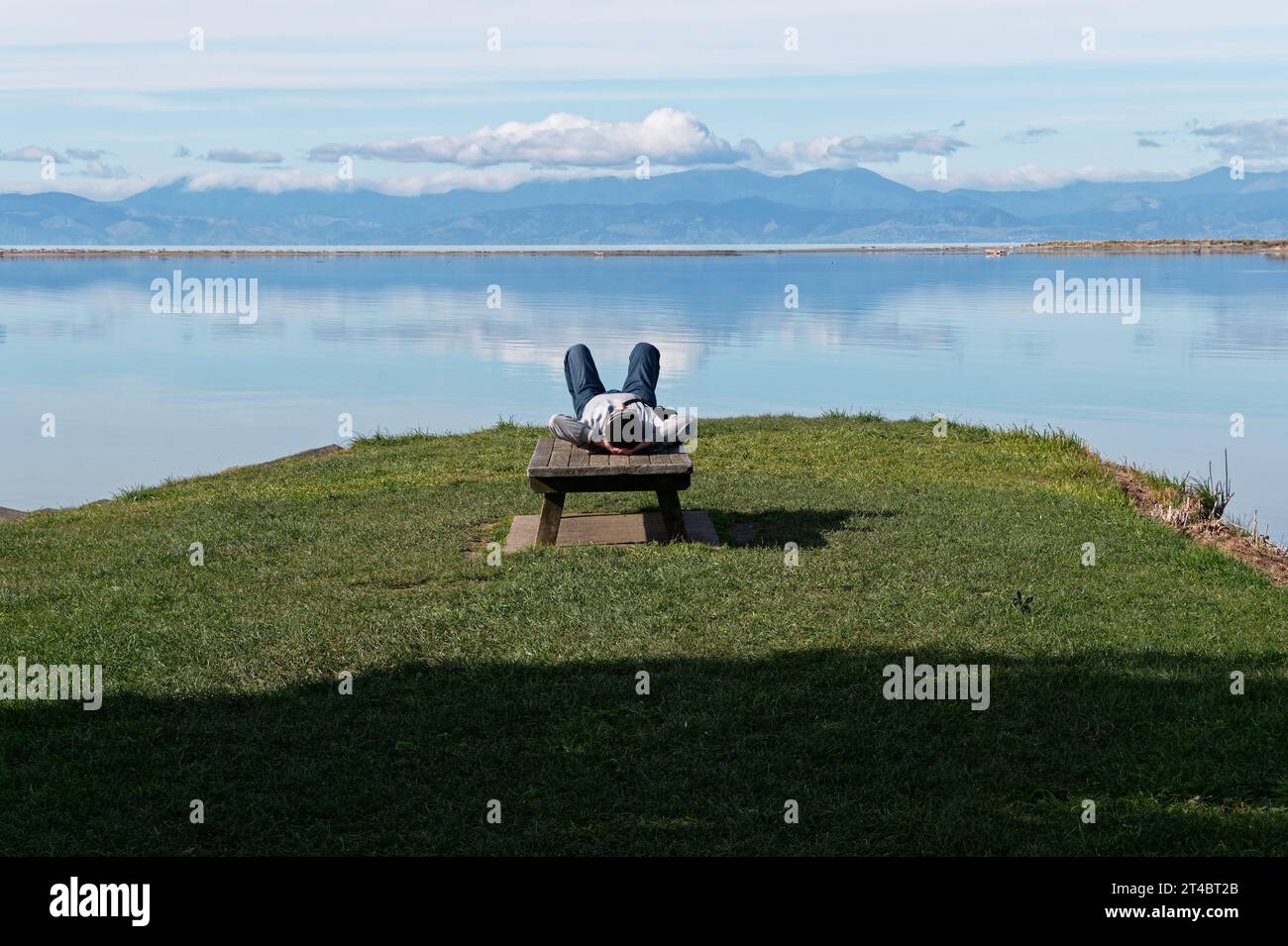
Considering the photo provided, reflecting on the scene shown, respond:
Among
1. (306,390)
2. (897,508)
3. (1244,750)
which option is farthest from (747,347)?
(1244,750)

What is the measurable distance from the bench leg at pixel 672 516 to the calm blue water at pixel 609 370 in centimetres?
1052

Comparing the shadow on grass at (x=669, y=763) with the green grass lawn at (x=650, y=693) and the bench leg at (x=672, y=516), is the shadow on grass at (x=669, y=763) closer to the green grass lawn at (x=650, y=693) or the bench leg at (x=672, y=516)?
the green grass lawn at (x=650, y=693)

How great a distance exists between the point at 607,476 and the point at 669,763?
4.71 metres

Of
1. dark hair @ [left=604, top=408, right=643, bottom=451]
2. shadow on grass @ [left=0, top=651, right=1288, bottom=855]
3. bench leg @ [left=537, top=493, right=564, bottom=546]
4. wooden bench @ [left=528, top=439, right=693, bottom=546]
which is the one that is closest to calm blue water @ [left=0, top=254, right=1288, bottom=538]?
wooden bench @ [left=528, top=439, right=693, bottom=546]

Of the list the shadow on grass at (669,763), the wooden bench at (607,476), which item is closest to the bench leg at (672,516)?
the wooden bench at (607,476)

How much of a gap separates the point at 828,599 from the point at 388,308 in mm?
66147

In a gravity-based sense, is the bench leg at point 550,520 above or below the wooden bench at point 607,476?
below

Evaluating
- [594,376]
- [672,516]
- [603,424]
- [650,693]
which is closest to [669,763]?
[650,693]

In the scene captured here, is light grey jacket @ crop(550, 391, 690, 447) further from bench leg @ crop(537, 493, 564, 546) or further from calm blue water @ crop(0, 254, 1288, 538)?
calm blue water @ crop(0, 254, 1288, 538)

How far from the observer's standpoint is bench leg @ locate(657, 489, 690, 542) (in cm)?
1180

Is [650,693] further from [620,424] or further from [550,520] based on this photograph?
[620,424]

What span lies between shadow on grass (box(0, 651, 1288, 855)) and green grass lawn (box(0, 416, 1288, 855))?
0.02 metres

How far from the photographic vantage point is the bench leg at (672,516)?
11805 mm
